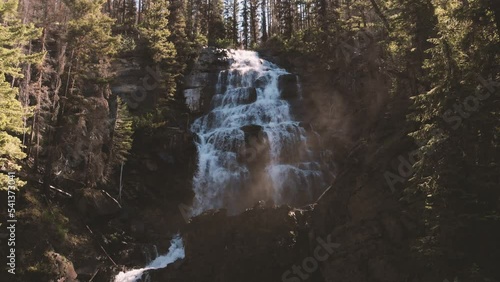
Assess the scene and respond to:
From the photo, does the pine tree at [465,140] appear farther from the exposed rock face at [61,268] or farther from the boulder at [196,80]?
the boulder at [196,80]

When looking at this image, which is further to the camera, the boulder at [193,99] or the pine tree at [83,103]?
the boulder at [193,99]

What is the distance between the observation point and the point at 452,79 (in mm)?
9984

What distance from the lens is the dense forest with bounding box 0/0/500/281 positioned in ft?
30.1

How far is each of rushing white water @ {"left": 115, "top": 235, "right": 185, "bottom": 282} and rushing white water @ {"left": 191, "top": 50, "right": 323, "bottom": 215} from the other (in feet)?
12.6

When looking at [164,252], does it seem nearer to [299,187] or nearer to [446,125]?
[299,187]

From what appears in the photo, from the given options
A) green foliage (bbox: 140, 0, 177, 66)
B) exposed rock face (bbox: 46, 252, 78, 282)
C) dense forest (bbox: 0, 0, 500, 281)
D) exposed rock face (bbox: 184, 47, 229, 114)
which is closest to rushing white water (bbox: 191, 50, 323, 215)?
exposed rock face (bbox: 184, 47, 229, 114)

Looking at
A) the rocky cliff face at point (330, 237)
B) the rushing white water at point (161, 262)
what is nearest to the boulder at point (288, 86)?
the rocky cliff face at point (330, 237)

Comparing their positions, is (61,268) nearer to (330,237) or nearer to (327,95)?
(330,237)

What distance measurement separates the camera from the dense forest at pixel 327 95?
917 cm

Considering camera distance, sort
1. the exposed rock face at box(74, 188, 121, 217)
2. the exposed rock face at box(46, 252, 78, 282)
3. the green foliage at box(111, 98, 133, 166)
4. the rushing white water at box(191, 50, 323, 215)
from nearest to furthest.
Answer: the exposed rock face at box(46, 252, 78, 282) → the exposed rock face at box(74, 188, 121, 217) → the green foliage at box(111, 98, 133, 166) → the rushing white water at box(191, 50, 323, 215)

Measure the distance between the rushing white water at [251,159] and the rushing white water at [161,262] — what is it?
152 inches

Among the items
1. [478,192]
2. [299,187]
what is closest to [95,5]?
[299,187]

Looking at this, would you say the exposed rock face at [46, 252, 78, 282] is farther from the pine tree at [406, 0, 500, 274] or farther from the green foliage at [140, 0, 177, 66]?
the green foliage at [140, 0, 177, 66]

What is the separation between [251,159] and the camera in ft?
94.3
